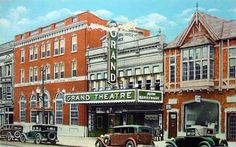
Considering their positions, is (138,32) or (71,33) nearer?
(138,32)

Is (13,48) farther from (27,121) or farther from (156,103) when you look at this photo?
(156,103)

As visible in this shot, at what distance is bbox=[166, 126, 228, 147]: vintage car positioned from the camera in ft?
50.0

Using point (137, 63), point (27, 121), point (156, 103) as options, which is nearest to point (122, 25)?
point (137, 63)

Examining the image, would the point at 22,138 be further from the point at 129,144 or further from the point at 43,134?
the point at 129,144

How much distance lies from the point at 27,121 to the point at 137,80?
25.8 ft

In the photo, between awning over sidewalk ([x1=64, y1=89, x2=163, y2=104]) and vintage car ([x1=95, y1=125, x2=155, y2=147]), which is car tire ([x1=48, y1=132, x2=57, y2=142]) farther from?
vintage car ([x1=95, y1=125, x2=155, y2=147])

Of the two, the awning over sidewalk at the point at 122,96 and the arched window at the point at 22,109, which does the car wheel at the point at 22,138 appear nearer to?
the awning over sidewalk at the point at 122,96

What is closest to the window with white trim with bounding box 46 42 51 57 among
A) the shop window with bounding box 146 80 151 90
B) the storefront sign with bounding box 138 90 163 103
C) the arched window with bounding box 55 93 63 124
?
the arched window with bounding box 55 93 63 124

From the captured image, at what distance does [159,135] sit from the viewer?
20.9 m

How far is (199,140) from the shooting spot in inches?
610

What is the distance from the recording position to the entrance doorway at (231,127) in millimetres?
18047

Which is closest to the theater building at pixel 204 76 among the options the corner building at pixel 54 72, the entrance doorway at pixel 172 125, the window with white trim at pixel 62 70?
the entrance doorway at pixel 172 125

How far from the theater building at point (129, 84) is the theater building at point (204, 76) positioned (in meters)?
0.95

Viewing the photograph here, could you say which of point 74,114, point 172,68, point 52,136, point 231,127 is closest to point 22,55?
point 74,114
